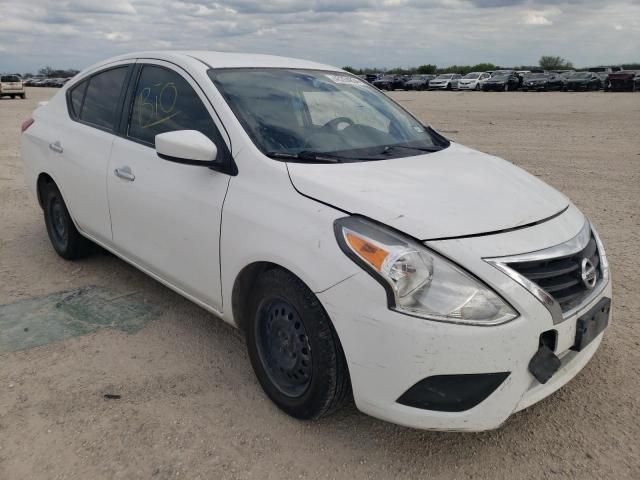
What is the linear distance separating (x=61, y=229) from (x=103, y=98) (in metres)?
1.32

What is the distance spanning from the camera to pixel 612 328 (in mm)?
3582

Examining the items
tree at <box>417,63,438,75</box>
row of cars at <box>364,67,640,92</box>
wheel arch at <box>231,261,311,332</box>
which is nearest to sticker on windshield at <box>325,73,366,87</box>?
wheel arch at <box>231,261,311,332</box>

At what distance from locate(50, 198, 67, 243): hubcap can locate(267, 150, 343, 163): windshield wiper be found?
8.37ft

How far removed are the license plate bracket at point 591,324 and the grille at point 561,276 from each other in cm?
8

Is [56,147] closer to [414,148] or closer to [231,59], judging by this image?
[231,59]

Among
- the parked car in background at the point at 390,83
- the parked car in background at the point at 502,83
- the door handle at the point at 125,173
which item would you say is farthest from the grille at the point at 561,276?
the parked car in background at the point at 390,83

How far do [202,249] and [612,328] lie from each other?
2616mm

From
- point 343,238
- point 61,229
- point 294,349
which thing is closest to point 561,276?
point 343,238

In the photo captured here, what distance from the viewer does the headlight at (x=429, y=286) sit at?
213 centimetres

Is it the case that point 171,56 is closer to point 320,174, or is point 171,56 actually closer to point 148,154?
point 148,154

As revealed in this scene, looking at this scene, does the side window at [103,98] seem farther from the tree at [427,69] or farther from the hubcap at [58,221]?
the tree at [427,69]

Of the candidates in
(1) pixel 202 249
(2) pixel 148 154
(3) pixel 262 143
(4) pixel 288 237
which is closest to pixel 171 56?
(2) pixel 148 154

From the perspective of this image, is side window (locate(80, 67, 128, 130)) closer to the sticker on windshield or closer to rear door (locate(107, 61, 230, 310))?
rear door (locate(107, 61, 230, 310))

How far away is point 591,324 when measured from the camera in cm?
243
